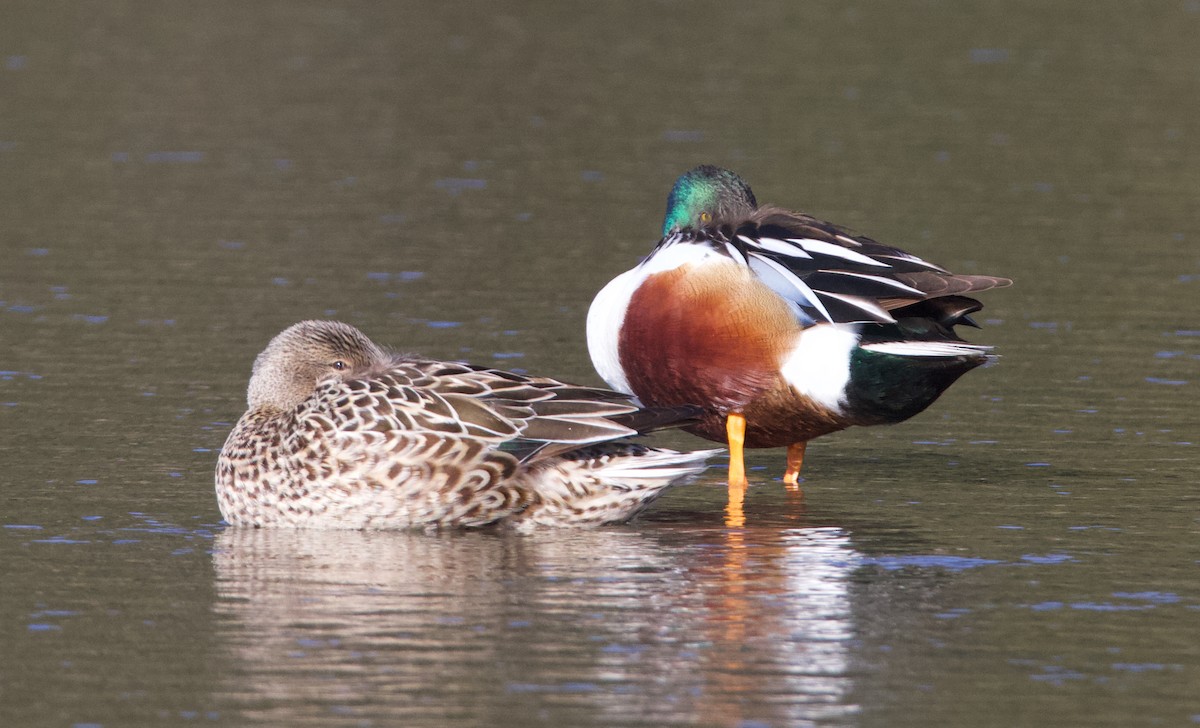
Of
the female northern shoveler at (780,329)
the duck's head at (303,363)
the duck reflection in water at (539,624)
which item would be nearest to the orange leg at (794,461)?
the female northern shoveler at (780,329)

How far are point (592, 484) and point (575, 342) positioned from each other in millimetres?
3667

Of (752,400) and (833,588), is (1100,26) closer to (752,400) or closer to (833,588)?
(752,400)

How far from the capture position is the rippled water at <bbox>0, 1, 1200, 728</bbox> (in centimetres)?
664

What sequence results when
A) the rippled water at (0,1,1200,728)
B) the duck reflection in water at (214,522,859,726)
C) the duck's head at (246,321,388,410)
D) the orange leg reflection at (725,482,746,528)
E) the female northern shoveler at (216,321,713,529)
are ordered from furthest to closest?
1. the duck's head at (246,321,388,410)
2. the orange leg reflection at (725,482,746,528)
3. the female northern shoveler at (216,321,713,529)
4. the rippled water at (0,1,1200,728)
5. the duck reflection in water at (214,522,859,726)

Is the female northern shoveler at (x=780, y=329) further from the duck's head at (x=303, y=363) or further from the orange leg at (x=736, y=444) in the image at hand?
the duck's head at (x=303, y=363)

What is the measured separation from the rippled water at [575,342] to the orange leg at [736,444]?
0.60 feet

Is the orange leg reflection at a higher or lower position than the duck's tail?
lower

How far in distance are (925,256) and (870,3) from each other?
1406 cm

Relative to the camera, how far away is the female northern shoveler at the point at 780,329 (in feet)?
29.5

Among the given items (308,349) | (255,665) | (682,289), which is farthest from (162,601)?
(682,289)

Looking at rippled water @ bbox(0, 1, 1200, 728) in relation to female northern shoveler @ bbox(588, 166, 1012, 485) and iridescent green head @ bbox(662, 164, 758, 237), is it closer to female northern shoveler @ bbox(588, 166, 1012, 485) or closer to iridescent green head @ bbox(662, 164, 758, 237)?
female northern shoveler @ bbox(588, 166, 1012, 485)

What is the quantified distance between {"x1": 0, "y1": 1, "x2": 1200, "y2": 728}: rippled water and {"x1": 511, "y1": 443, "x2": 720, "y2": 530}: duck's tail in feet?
0.50

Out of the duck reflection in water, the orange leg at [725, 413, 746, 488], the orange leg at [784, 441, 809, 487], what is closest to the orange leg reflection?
the orange leg at [725, 413, 746, 488]

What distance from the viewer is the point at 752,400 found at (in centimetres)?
944
